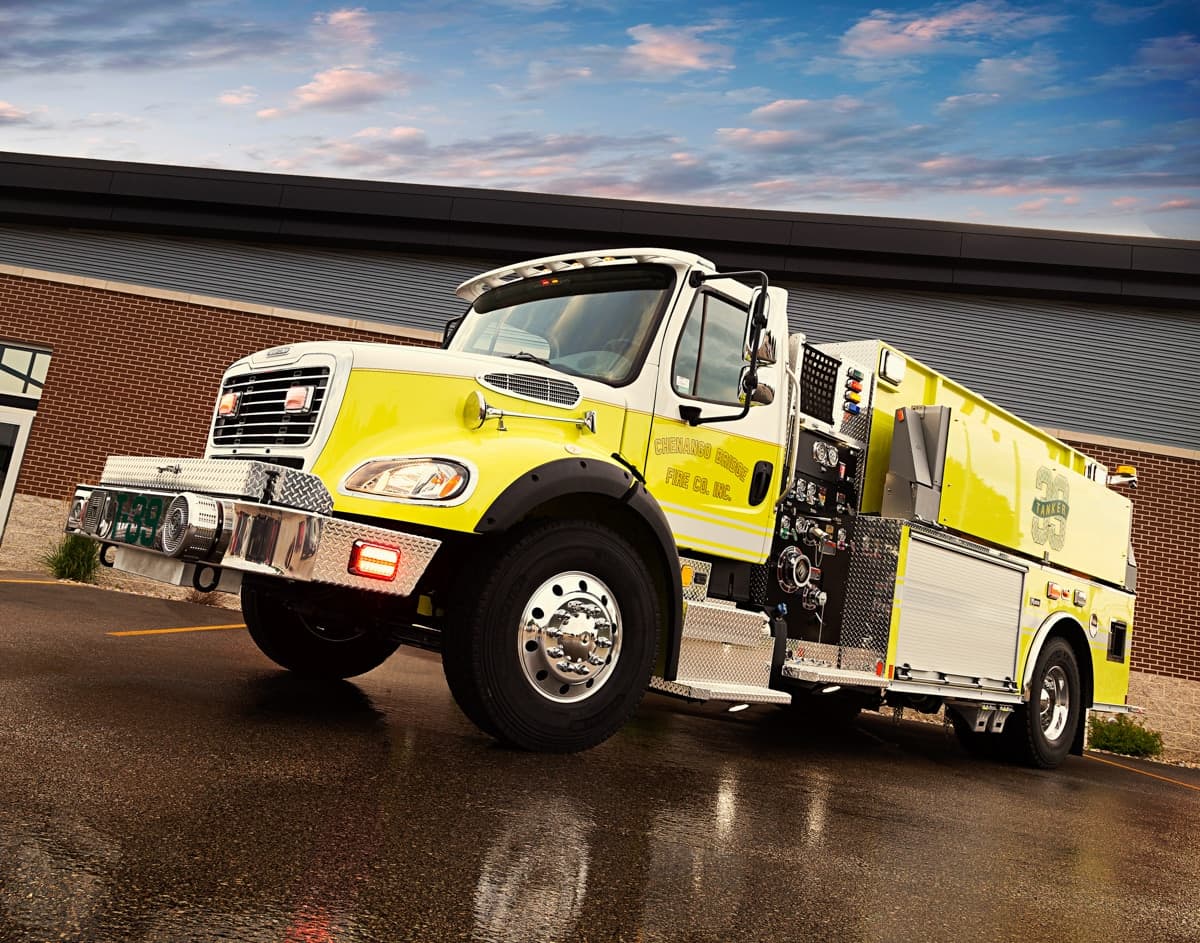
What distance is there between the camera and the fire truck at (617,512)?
5.03 metres

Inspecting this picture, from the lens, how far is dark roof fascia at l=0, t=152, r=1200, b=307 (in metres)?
17.5

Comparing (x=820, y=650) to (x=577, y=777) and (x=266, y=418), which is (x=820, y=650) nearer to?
A: (x=577, y=777)

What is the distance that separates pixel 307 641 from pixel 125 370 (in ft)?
33.6

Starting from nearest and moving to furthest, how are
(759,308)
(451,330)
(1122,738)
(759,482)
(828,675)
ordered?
(759,308) → (759,482) → (828,675) → (451,330) → (1122,738)

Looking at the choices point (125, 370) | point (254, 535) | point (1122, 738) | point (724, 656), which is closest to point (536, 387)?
point (254, 535)

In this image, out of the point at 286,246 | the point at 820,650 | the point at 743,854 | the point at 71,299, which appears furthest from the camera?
the point at 286,246

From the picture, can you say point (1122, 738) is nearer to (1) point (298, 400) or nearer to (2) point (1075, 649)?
A: (2) point (1075, 649)

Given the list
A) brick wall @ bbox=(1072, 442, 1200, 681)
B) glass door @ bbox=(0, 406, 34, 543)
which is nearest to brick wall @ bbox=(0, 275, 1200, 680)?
Answer: brick wall @ bbox=(1072, 442, 1200, 681)

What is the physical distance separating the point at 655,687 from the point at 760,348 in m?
2.01

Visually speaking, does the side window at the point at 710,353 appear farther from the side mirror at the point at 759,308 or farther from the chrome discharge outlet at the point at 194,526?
the chrome discharge outlet at the point at 194,526

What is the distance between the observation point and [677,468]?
6.20 meters

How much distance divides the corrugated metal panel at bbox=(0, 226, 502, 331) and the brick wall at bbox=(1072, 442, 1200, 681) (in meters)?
11.0

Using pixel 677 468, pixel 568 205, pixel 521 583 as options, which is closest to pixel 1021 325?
pixel 568 205

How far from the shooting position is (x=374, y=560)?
4.82 m
